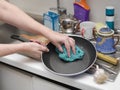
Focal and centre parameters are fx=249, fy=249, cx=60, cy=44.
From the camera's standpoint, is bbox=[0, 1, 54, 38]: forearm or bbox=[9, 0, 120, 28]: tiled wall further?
bbox=[9, 0, 120, 28]: tiled wall

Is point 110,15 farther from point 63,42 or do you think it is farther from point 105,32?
point 63,42

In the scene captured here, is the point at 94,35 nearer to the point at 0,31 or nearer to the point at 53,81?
the point at 53,81

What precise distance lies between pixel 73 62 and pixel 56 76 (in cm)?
12

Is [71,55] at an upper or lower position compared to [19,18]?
lower

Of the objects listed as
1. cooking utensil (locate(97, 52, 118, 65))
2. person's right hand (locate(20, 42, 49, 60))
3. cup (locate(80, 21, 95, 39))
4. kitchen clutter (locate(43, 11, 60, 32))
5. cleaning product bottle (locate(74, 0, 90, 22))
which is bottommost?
cooking utensil (locate(97, 52, 118, 65))

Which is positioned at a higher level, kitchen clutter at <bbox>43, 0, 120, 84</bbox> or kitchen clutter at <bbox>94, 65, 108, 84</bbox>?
kitchen clutter at <bbox>43, 0, 120, 84</bbox>

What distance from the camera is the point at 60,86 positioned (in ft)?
3.66

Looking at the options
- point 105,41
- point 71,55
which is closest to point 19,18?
point 71,55

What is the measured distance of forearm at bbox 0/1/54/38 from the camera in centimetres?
122

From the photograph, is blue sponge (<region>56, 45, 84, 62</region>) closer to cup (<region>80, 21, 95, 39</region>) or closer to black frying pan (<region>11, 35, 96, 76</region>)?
black frying pan (<region>11, 35, 96, 76</region>)

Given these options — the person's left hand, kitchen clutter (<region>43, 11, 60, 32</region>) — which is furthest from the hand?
kitchen clutter (<region>43, 11, 60, 32</region>)

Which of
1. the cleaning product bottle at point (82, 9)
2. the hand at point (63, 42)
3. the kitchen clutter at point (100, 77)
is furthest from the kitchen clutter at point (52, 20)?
the kitchen clutter at point (100, 77)

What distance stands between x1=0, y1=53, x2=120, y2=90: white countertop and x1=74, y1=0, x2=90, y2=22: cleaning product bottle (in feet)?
1.40

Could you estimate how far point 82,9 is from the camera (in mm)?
1420
